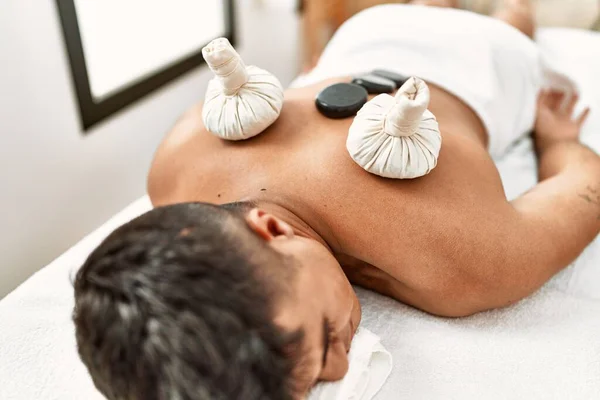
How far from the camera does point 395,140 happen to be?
81 cm

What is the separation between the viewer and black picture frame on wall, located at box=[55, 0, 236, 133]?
4.45 ft

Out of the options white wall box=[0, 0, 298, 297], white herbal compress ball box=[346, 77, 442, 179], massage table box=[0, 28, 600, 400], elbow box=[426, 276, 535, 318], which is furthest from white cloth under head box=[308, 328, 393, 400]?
white wall box=[0, 0, 298, 297]

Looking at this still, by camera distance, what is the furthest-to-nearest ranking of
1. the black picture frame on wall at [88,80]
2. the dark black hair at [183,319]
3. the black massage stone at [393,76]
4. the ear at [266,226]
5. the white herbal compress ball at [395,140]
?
1. the black picture frame on wall at [88,80]
2. the black massage stone at [393,76]
3. the white herbal compress ball at [395,140]
4. the ear at [266,226]
5. the dark black hair at [183,319]

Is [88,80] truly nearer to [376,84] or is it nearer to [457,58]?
[376,84]

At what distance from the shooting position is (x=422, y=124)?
0.84 meters

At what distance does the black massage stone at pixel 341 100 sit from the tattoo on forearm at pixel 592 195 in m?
0.43

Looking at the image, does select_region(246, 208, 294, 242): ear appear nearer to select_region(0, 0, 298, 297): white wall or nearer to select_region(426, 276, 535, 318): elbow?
select_region(426, 276, 535, 318): elbow

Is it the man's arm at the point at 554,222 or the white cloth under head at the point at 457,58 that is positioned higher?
the white cloth under head at the point at 457,58

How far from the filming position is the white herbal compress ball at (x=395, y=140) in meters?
0.80

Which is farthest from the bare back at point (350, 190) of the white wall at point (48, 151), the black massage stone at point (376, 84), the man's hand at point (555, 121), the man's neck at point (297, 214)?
the white wall at point (48, 151)

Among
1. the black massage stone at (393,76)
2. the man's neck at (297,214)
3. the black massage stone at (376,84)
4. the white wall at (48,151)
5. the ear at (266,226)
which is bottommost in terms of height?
the white wall at (48,151)

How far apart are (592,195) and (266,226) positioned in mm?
643

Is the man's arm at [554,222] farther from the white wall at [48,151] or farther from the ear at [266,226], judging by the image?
the white wall at [48,151]

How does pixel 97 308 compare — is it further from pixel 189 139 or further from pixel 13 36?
pixel 13 36
